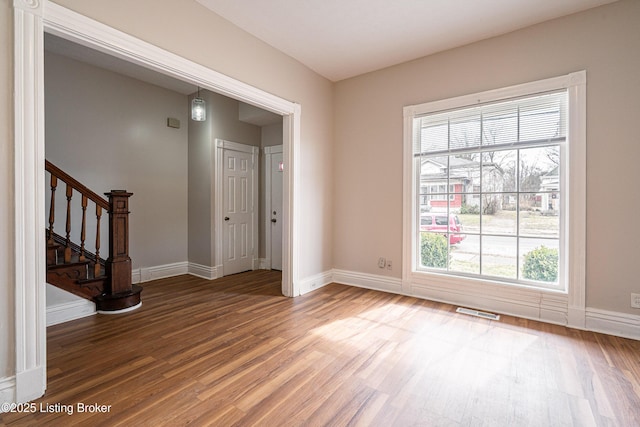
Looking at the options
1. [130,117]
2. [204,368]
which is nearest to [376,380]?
[204,368]

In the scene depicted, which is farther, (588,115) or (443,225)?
(443,225)

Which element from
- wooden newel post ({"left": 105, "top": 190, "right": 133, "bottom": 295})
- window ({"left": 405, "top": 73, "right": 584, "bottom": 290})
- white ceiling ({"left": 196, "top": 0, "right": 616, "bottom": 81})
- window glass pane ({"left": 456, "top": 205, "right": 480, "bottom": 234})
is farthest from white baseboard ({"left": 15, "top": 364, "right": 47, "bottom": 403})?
window glass pane ({"left": 456, "top": 205, "right": 480, "bottom": 234})

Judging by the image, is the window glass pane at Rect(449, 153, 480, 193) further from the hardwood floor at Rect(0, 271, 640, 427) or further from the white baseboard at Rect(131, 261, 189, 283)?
the white baseboard at Rect(131, 261, 189, 283)

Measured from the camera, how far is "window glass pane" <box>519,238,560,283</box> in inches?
118

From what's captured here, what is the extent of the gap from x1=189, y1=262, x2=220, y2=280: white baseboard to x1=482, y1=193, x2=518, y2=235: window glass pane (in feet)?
12.5

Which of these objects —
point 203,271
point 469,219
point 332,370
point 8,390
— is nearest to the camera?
point 8,390

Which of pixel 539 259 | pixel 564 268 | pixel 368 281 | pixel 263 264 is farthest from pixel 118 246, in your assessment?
pixel 564 268

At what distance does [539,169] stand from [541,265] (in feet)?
3.21

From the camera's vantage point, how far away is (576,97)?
2791 millimetres

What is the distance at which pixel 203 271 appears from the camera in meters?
4.80

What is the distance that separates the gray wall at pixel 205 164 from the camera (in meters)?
4.73

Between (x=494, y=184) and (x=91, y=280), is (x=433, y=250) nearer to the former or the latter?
(x=494, y=184)

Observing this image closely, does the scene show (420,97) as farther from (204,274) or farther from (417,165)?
(204,274)

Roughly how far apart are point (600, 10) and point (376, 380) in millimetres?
3695
